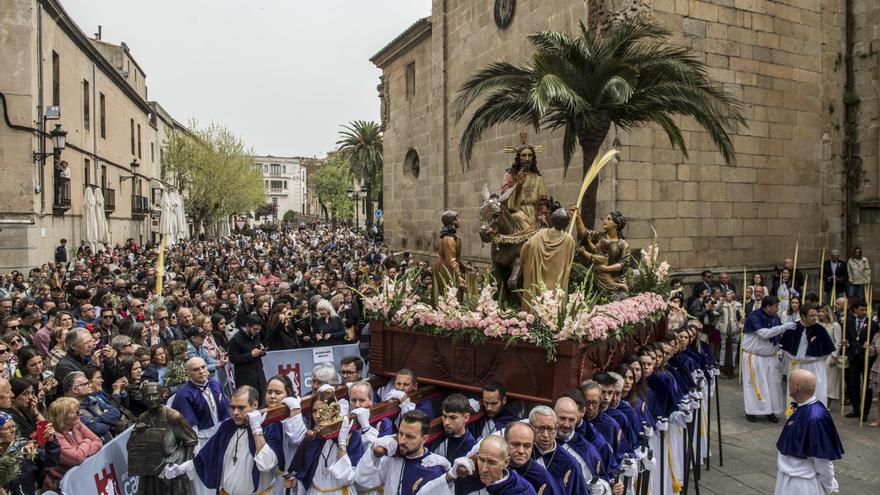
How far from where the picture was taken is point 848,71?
56.0ft

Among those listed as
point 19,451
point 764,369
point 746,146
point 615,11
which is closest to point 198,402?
point 19,451

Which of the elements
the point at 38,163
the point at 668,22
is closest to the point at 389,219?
the point at 38,163

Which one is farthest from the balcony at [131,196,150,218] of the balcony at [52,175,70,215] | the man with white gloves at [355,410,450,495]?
the man with white gloves at [355,410,450,495]

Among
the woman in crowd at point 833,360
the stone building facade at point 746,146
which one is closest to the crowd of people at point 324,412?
the woman in crowd at point 833,360

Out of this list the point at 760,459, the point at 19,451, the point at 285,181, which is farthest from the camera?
the point at 285,181

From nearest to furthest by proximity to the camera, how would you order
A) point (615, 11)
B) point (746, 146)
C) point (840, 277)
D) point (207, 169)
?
point (615, 11) < point (746, 146) < point (840, 277) < point (207, 169)

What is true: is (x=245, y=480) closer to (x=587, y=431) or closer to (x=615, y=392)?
(x=587, y=431)

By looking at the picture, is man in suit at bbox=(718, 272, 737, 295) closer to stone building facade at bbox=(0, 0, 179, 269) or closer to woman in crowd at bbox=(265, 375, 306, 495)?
woman in crowd at bbox=(265, 375, 306, 495)

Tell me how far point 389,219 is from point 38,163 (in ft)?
42.0

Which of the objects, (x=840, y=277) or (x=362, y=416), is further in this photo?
(x=840, y=277)

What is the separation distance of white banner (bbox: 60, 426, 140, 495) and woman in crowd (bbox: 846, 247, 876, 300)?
15583 mm

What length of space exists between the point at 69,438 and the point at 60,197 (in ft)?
65.1

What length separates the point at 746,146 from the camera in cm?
1548

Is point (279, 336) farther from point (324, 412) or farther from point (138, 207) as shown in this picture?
point (138, 207)
